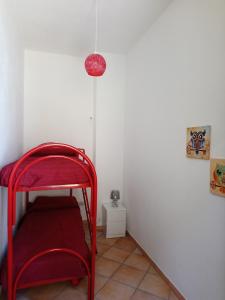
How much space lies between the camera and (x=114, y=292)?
179 centimetres

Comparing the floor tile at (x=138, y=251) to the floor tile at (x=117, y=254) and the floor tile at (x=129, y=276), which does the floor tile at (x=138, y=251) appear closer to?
the floor tile at (x=117, y=254)

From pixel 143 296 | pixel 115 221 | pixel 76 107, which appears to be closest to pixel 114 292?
pixel 143 296

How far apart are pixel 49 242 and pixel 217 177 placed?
1.46 metres

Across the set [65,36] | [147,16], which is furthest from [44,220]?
[147,16]

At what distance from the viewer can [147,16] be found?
82.5 inches

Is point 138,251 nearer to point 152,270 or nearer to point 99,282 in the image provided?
point 152,270

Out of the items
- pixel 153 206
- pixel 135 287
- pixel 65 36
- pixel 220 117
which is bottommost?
pixel 135 287

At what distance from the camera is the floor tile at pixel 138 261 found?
2.17m

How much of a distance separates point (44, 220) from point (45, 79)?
6.29ft

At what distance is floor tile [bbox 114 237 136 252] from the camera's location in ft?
8.34

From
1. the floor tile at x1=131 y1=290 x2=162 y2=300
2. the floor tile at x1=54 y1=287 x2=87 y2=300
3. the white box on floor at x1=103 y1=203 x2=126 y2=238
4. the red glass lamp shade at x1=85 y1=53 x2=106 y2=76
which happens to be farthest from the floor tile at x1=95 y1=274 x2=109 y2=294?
the red glass lamp shade at x1=85 y1=53 x2=106 y2=76

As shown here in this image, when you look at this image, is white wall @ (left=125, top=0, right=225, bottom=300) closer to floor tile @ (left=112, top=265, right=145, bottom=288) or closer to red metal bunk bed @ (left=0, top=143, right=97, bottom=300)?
floor tile @ (left=112, top=265, right=145, bottom=288)

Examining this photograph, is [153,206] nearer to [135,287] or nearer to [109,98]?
[135,287]

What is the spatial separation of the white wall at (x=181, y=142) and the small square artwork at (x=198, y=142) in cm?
5
